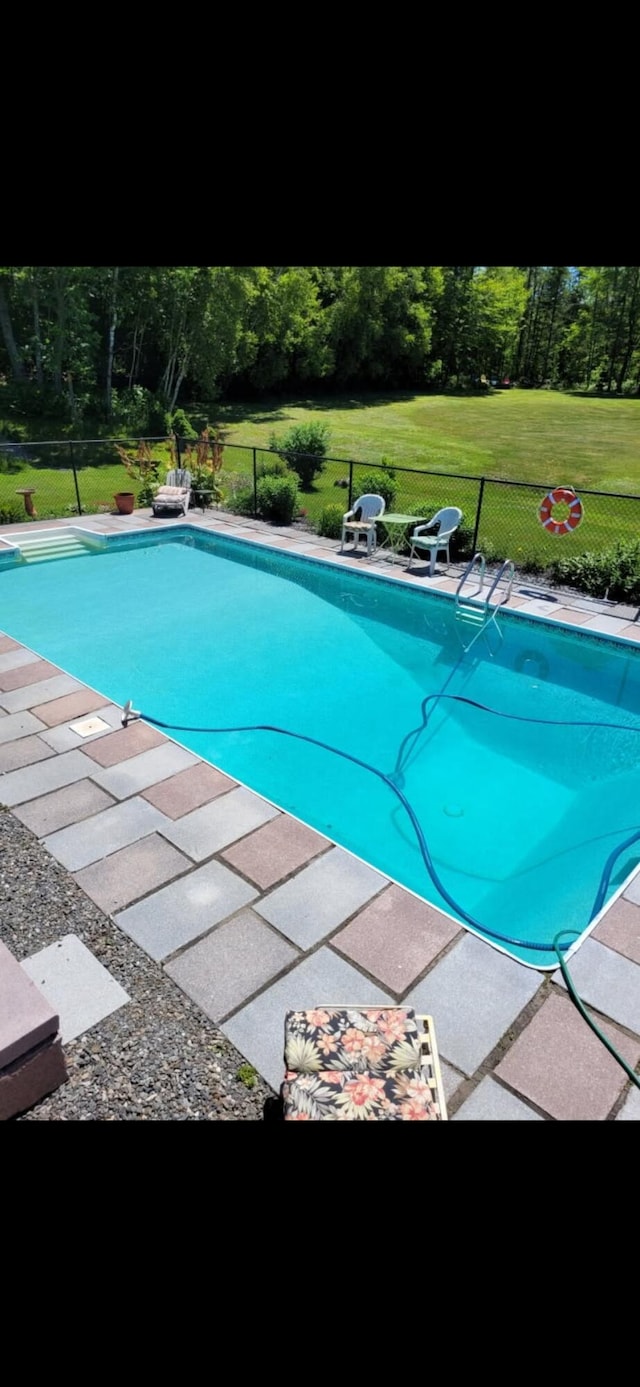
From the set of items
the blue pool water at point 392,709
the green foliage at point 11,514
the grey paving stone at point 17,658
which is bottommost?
the blue pool water at point 392,709

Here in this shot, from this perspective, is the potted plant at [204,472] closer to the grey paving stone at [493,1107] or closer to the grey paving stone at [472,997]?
the grey paving stone at [472,997]

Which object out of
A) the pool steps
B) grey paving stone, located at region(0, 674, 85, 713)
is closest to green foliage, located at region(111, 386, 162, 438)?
the pool steps

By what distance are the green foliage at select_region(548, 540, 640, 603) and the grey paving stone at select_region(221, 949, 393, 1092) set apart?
6.54 meters

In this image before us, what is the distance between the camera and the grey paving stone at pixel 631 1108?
2404 millimetres

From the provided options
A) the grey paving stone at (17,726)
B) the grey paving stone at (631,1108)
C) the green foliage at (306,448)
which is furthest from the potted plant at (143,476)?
the grey paving stone at (631,1108)

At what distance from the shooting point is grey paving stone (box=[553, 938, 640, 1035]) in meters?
2.81

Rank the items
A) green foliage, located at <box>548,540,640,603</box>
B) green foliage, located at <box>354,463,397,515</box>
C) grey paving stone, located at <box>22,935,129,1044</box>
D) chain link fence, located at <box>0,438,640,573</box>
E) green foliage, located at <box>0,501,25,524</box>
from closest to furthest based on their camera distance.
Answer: grey paving stone, located at <box>22,935,129,1044</box>, green foliage, located at <box>548,540,640,603</box>, chain link fence, located at <box>0,438,640,573</box>, green foliage, located at <box>354,463,397,515</box>, green foliage, located at <box>0,501,25,524</box>

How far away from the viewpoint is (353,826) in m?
4.51

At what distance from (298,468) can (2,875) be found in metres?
12.2

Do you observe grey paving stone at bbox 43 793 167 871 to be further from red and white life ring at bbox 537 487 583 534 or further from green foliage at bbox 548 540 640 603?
green foliage at bbox 548 540 640 603

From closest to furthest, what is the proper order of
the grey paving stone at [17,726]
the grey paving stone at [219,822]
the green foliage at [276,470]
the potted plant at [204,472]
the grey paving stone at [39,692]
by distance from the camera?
the grey paving stone at [219,822] → the grey paving stone at [17,726] → the grey paving stone at [39,692] → the potted plant at [204,472] → the green foliage at [276,470]

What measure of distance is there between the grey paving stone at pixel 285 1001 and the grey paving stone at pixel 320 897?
0.52 ft

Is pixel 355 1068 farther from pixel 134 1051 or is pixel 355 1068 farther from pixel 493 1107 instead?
pixel 134 1051
